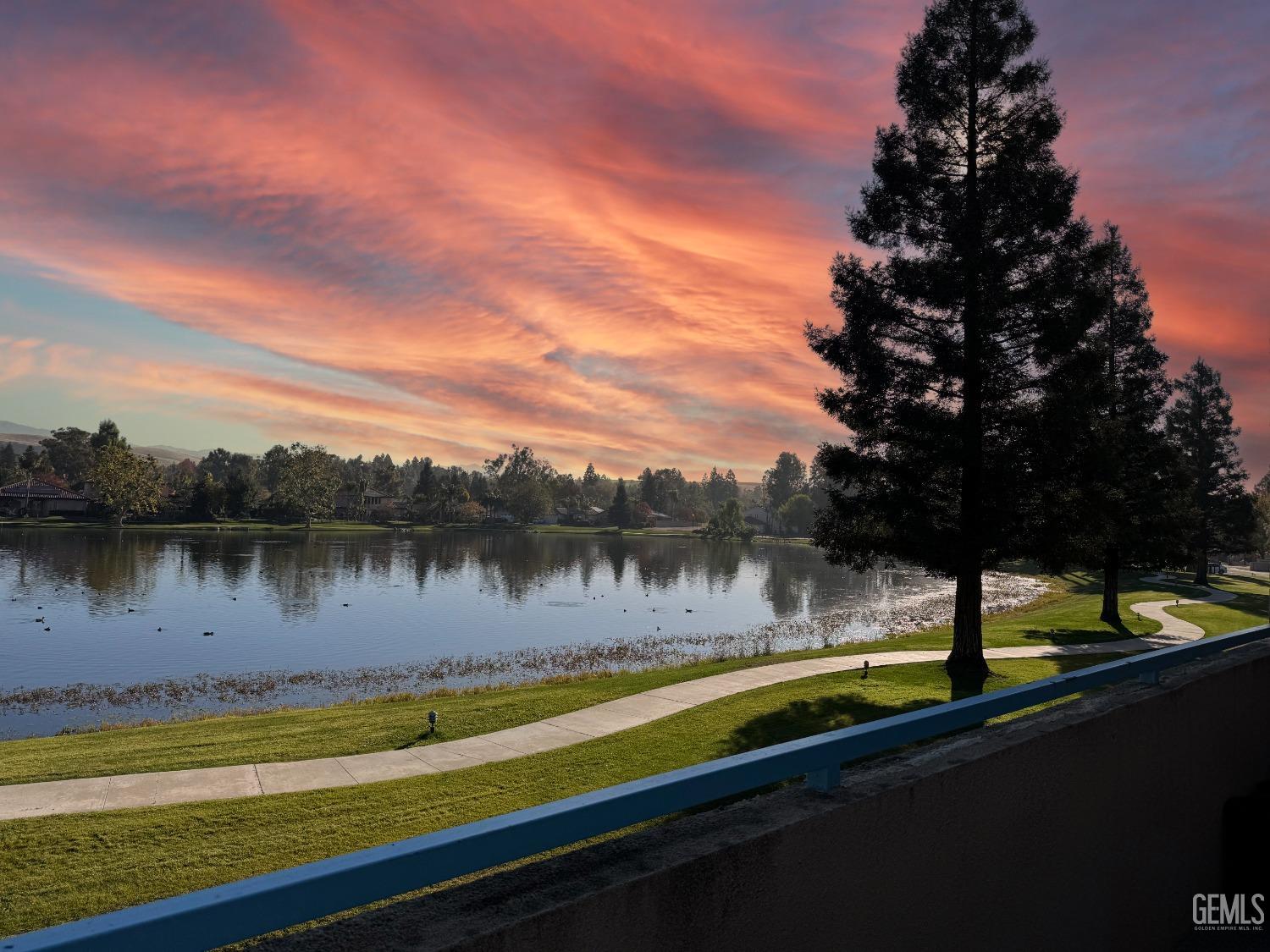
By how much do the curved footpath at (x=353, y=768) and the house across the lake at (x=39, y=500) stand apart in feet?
399

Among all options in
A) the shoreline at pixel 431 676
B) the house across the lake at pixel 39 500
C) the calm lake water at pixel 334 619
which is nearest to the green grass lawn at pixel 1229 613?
the shoreline at pixel 431 676

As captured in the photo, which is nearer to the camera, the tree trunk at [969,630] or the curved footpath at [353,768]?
the curved footpath at [353,768]

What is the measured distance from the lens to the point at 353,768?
11.2 m

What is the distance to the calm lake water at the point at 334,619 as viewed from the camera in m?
21.8

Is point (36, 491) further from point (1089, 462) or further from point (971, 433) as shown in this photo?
point (1089, 462)

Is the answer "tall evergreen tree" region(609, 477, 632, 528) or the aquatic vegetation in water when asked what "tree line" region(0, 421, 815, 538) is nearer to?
"tall evergreen tree" region(609, 477, 632, 528)

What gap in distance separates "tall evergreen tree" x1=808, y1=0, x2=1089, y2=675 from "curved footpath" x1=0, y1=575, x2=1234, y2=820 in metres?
4.80

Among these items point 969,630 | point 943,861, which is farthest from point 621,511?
point 943,861

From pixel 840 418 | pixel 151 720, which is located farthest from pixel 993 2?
pixel 151 720

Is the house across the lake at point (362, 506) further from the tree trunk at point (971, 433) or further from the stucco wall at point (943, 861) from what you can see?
the stucco wall at point (943, 861)

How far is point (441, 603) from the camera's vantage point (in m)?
40.1

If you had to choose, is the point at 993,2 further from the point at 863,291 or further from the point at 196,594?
the point at 196,594

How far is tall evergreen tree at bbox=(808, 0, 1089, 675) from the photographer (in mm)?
15906

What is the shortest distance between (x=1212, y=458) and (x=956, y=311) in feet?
131
